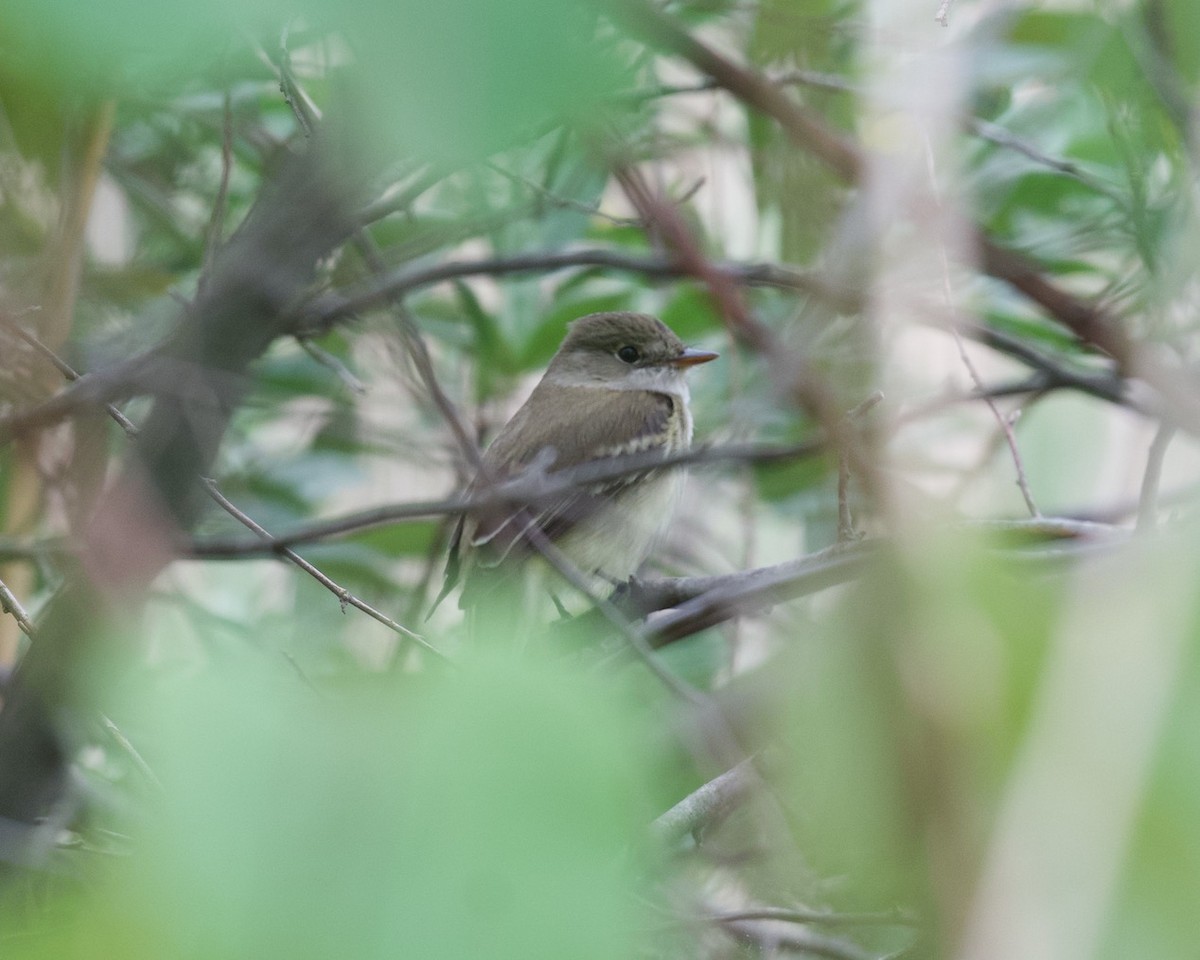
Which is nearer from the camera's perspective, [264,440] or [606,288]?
[606,288]

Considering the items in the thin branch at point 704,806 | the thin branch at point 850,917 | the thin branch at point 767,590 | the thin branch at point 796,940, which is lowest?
the thin branch at point 796,940

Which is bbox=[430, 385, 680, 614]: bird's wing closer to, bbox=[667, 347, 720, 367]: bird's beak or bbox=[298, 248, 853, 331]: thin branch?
bbox=[667, 347, 720, 367]: bird's beak

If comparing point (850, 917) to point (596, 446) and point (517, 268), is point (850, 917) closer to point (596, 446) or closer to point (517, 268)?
point (517, 268)

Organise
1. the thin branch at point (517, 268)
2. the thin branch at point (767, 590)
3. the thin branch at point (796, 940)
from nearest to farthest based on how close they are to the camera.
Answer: the thin branch at point (767, 590) → the thin branch at point (796, 940) → the thin branch at point (517, 268)

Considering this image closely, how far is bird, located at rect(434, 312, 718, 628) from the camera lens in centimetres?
349

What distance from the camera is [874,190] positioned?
168 centimetres

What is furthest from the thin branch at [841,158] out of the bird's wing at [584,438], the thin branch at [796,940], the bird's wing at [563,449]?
the bird's wing at [584,438]

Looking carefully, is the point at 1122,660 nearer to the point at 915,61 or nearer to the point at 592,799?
the point at 592,799

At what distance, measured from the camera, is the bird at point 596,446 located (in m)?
3.49

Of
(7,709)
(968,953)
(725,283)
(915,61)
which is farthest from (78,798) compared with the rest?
(915,61)

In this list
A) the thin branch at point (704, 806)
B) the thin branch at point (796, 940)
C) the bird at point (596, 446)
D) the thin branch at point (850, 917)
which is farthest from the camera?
the bird at point (596, 446)

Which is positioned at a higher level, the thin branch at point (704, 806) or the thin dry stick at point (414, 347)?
the thin dry stick at point (414, 347)

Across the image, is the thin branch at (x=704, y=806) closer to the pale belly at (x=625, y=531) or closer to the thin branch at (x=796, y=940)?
the thin branch at (x=796, y=940)

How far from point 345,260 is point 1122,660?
7.36 ft
